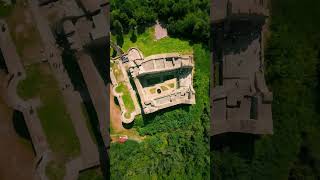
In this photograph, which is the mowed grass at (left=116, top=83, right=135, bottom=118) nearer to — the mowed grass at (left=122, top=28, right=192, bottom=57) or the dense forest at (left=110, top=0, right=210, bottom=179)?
the dense forest at (left=110, top=0, right=210, bottom=179)

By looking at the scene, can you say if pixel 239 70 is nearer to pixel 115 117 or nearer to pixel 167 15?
pixel 167 15

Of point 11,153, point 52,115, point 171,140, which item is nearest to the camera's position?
point 171,140

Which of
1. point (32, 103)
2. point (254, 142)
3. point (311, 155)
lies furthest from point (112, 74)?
point (311, 155)

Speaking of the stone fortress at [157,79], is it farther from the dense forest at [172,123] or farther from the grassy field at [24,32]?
the grassy field at [24,32]

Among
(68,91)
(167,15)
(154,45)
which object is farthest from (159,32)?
(68,91)

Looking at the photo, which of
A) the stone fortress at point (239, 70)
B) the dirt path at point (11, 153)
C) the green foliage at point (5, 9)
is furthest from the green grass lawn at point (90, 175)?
the green foliage at point (5, 9)

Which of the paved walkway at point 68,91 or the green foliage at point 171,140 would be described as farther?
the paved walkway at point 68,91

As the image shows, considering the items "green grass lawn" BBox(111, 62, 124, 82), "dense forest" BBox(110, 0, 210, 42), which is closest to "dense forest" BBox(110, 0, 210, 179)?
"dense forest" BBox(110, 0, 210, 42)
